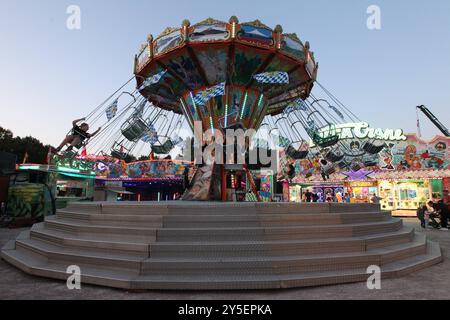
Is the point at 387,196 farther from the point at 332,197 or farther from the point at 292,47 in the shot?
the point at 292,47

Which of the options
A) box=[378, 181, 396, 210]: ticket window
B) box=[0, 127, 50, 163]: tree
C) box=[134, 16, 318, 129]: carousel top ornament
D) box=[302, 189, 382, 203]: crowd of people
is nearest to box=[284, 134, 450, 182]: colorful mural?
box=[378, 181, 396, 210]: ticket window

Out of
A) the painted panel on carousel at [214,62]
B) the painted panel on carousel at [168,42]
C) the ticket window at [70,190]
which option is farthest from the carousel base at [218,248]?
the ticket window at [70,190]

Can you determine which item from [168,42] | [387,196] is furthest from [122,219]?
[387,196]

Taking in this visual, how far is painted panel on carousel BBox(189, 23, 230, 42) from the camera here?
11509mm

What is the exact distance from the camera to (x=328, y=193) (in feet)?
89.7

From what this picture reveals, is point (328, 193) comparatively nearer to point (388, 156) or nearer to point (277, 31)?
point (388, 156)

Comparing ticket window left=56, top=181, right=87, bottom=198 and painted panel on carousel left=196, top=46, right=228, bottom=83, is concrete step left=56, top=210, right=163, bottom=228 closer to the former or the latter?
painted panel on carousel left=196, top=46, right=228, bottom=83

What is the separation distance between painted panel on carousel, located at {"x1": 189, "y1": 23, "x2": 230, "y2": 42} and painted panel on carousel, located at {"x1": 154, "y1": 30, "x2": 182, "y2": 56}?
0.79 m

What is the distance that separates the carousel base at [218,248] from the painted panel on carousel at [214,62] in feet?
26.1

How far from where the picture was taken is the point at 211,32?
1155 centimetres

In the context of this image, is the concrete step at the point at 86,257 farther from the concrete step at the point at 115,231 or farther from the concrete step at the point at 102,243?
the concrete step at the point at 115,231
